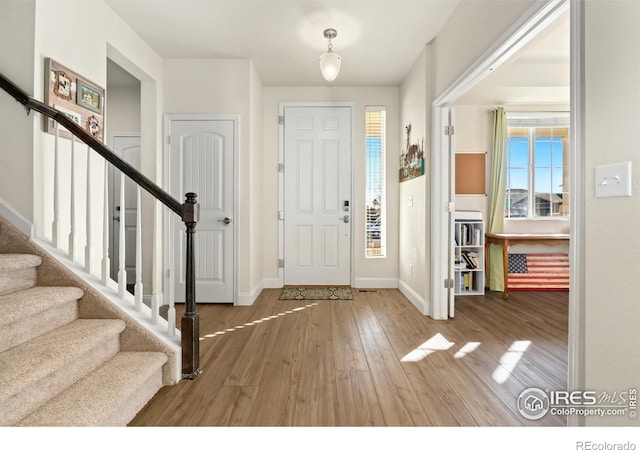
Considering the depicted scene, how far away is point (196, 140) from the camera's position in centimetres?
388

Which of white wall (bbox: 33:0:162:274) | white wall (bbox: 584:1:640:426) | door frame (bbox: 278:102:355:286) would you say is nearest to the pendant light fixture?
door frame (bbox: 278:102:355:286)

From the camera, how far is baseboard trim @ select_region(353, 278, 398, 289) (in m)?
4.66

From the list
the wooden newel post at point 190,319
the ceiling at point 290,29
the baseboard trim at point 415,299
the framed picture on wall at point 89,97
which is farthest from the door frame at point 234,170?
the baseboard trim at point 415,299

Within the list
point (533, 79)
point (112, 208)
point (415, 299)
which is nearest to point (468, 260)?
point (415, 299)

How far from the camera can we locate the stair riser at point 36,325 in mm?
1552

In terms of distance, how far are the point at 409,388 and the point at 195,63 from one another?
152 inches

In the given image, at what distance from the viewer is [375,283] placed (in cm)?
466

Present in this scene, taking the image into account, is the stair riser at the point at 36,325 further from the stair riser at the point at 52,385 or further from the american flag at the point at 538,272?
the american flag at the point at 538,272

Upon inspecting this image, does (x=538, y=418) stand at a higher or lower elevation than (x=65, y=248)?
lower

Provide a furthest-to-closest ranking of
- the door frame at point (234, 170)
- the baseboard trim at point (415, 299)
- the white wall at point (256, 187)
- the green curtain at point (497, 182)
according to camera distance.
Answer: the green curtain at point (497, 182)
the white wall at point (256, 187)
the door frame at point (234, 170)
the baseboard trim at point (415, 299)

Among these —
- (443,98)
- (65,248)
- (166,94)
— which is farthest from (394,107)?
(65,248)

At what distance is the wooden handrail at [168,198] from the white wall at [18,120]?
3.9 inches

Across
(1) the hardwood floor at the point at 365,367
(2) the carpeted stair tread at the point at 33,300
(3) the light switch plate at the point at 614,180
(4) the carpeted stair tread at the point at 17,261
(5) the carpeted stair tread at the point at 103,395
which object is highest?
(3) the light switch plate at the point at 614,180
